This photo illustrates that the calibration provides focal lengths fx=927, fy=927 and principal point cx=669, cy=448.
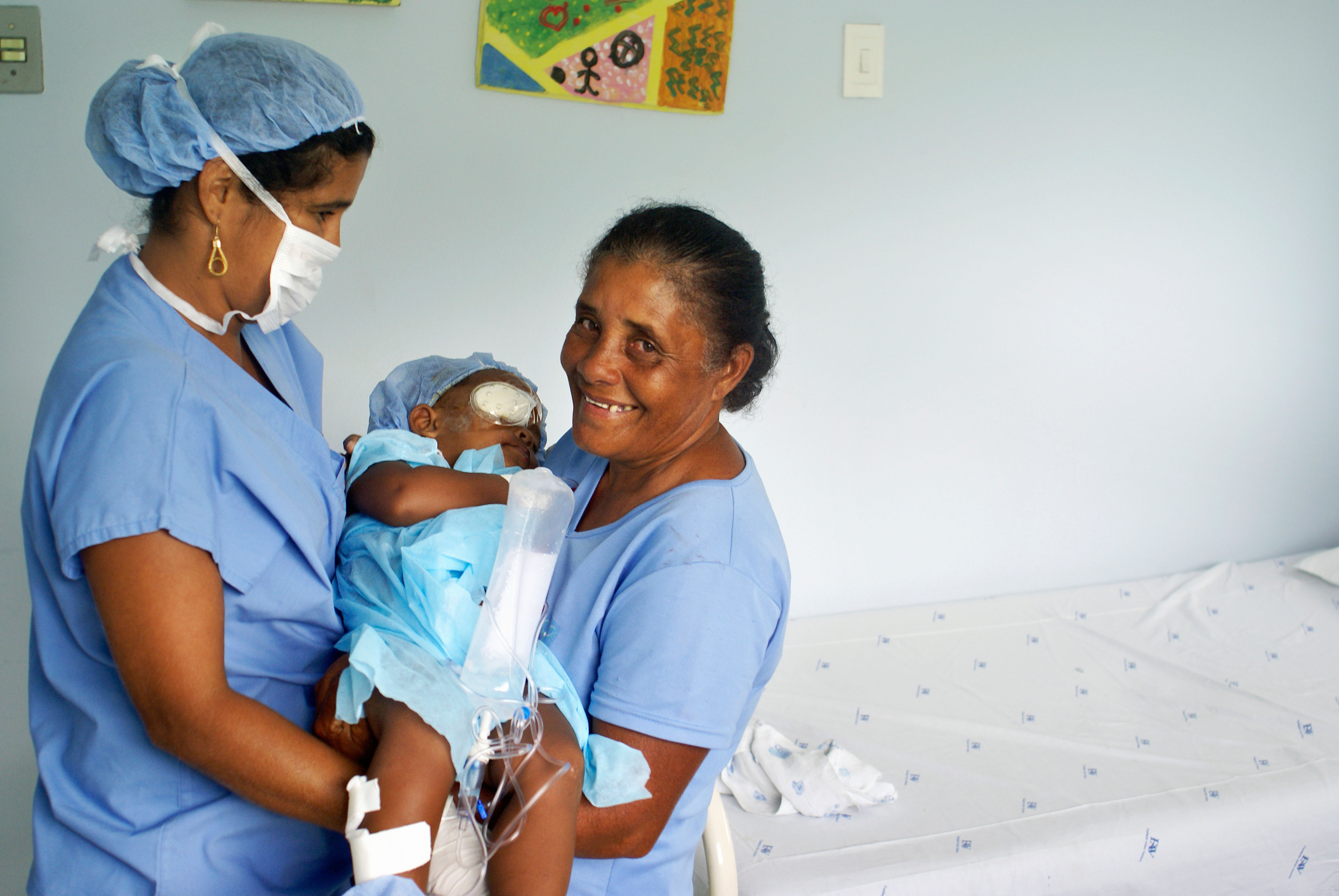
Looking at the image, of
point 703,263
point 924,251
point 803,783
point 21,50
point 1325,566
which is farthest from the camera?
point 1325,566

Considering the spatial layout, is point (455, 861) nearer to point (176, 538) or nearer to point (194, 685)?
point (194, 685)

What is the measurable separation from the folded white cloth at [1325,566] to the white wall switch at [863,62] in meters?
1.94

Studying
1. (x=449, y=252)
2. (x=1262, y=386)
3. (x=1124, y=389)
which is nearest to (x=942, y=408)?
(x=1124, y=389)

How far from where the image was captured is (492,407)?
1.60m

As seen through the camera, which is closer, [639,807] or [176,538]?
[176,538]

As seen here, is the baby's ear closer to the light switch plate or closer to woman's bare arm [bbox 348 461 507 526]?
woman's bare arm [bbox 348 461 507 526]

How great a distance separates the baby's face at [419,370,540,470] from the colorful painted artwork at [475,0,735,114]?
1.03 metres

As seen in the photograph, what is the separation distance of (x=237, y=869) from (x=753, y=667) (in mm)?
646

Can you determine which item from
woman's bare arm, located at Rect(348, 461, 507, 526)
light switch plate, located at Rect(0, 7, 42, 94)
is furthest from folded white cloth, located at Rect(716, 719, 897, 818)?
light switch plate, located at Rect(0, 7, 42, 94)

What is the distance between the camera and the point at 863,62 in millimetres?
2504

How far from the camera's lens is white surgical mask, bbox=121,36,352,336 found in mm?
1061

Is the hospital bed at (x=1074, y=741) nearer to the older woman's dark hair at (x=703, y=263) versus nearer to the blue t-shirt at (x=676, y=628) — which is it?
the blue t-shirt at (x=676, y=628)

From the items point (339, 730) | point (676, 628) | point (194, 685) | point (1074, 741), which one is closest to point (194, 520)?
point (194, 685)

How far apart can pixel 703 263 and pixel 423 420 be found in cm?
61
